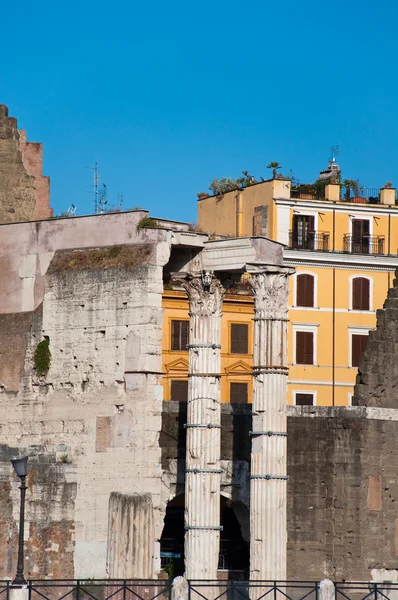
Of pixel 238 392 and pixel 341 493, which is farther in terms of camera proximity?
pixel 238 392

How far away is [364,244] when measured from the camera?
57688mm

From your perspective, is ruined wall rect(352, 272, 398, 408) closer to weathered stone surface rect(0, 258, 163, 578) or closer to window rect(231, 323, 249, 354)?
weathered stone surface rect(0, 258, 163, 578)

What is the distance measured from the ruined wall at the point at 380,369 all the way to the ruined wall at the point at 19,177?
26.7 ft

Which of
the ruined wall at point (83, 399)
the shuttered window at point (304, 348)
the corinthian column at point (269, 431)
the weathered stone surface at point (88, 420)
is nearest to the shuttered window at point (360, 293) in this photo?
the shuttered window at point (304, 348)

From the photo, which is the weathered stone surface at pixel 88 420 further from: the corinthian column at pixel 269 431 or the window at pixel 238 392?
the window at pixel 238 392

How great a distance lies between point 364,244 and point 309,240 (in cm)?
210

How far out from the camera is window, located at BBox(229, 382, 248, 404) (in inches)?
2258

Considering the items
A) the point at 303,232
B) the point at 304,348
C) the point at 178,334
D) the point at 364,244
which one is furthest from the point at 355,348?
the point at 178,334

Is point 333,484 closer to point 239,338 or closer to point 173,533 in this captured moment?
point 173,533

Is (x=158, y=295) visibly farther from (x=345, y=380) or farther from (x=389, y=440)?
(x=345, y=380)

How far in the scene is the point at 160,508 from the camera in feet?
113

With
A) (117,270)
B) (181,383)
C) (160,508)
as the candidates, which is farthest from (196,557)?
(181,383)

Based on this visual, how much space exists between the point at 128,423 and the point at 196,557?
294 centimetres

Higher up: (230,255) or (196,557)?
(230,255)
